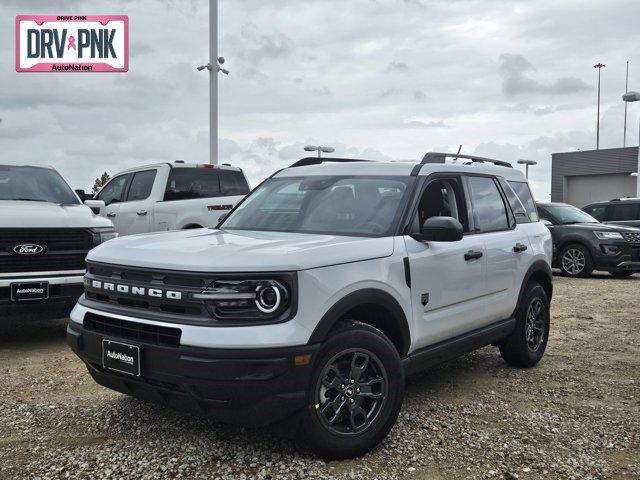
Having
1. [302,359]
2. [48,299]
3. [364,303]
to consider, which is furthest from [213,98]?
[302,359]

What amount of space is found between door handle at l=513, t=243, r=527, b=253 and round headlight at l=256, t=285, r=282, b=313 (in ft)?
9.41

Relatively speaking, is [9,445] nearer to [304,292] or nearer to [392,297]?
[304,292]

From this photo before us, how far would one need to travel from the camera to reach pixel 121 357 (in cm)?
361

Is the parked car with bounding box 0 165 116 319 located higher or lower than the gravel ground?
higher

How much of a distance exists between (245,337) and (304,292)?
39 cm

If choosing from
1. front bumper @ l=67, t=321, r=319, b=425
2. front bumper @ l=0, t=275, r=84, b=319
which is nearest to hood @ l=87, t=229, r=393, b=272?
front bumper @ l=67, t=321, r=319, b=425

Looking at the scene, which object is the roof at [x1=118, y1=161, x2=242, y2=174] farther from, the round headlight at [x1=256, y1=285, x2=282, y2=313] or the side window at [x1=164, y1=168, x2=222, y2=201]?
the round headlight at [x1=256, y1=285, x2=282, y2=313]

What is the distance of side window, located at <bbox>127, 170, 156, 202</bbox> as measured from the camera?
1055cm

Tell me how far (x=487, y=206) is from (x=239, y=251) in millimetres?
2663

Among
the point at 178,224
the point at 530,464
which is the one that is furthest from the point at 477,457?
the point at 178,224

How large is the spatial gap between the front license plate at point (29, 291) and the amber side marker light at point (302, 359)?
3767mm

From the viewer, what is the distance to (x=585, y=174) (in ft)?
161

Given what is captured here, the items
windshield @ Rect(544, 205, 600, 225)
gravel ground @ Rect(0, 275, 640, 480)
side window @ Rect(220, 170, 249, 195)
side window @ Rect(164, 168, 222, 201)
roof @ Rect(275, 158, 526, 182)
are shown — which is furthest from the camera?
windshield @ Rect(544, 205, 600, 225)

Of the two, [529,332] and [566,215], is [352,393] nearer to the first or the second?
[529,332]
